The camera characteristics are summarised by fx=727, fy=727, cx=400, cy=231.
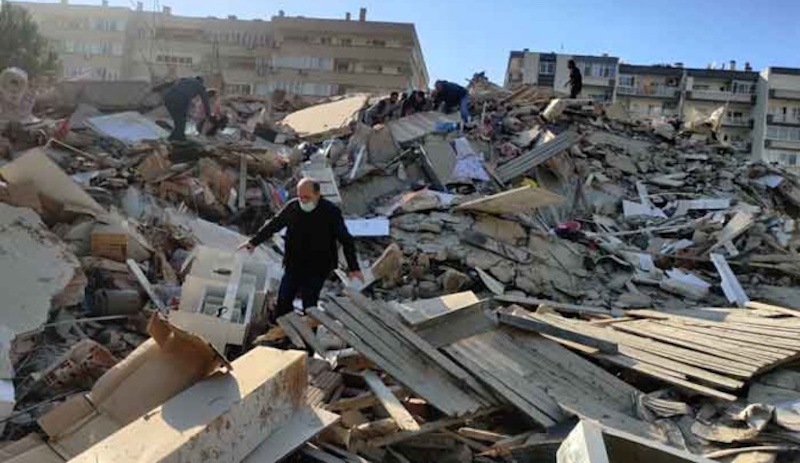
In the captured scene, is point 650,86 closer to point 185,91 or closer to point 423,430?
point 185,91

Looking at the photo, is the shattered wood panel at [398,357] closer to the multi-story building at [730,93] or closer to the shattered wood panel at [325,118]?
the shattered wood panel at [325,118]

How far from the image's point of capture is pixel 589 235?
10430 millimetres

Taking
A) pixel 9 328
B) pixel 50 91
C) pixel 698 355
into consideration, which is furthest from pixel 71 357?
pixel 50 91

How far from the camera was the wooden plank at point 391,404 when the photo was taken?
406cm

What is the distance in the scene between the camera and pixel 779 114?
59.2 meters

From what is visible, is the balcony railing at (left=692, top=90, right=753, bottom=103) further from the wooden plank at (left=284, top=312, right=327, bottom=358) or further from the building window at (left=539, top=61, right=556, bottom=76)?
the wooden plank at (left=284, top=312, right=327, bottom=358)

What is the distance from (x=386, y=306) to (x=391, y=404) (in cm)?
116

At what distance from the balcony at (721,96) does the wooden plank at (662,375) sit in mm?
58808

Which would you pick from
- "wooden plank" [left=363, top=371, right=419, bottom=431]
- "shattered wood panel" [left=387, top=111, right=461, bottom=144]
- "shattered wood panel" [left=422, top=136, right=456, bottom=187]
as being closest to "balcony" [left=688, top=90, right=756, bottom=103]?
"shattered wood panel" [left=387, top=111, right=461, bottom=144]

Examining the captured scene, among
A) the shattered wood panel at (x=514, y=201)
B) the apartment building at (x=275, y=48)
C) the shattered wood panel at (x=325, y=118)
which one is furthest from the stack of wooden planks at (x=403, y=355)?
the apartment building at (x=275, y=48)

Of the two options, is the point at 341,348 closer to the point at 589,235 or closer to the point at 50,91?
the point at 589,235

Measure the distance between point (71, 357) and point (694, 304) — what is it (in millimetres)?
6974

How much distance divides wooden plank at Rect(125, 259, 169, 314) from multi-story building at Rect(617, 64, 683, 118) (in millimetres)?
57041

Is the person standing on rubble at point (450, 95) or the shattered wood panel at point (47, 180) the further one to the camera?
the person standing on rubble at point (450, 95)
